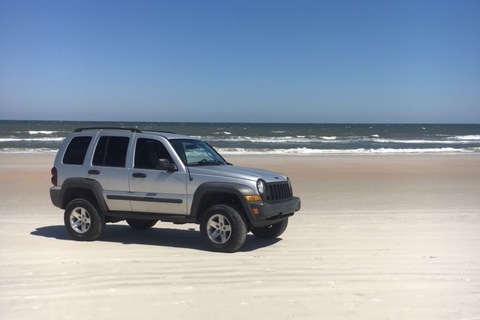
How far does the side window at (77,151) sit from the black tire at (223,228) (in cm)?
235

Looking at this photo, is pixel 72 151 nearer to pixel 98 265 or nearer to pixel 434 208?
pixel 98 265

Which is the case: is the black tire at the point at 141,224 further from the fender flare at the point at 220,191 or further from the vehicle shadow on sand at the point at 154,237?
the fender flare at the point at 220,191

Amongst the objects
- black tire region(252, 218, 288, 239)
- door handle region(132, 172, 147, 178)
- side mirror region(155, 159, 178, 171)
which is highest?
side mirror region(155, 159, 178, 171)

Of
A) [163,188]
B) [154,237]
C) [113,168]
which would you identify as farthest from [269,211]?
[113,168]

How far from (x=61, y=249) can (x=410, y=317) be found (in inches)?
199

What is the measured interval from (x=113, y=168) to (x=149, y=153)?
602mm

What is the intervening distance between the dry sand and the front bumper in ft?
1.46

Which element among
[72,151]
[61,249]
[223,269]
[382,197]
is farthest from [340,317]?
[382,197]

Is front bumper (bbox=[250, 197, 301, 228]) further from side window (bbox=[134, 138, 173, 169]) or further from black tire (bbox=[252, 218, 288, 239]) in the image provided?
side window (bbox=[134, 138, 173, 169])

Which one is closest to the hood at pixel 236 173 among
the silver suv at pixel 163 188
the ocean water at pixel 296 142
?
the silver suv at pixel 163 188

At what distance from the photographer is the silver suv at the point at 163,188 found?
25.6 ft

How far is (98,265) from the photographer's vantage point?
7.00 meters

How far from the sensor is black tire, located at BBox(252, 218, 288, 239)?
878cm

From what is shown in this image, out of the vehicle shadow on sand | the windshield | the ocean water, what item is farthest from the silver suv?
the ocean water
